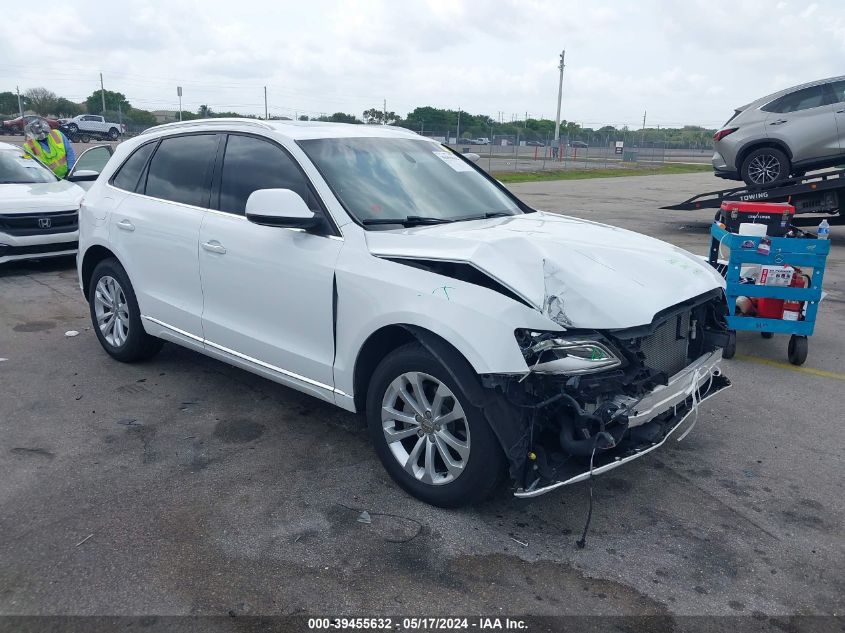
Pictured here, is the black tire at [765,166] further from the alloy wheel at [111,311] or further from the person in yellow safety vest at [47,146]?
the person in yellow safety vest at [47,146]

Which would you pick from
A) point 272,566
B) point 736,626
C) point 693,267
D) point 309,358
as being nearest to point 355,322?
point 309,358

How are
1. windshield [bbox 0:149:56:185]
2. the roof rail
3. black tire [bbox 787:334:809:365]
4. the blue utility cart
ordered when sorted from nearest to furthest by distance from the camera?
the roof rail
the blue utility cart
black tire [bbox 787:334:809:365]
windshield [bbox 0:149:56:185]

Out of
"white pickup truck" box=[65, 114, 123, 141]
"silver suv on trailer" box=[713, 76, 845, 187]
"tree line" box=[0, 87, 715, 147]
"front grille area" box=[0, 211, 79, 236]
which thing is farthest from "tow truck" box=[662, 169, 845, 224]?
"white pickup truck" box=[65, 114, 123, 141]

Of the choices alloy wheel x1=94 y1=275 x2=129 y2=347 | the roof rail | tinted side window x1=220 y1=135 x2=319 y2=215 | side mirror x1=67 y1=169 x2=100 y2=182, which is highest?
the roof rail

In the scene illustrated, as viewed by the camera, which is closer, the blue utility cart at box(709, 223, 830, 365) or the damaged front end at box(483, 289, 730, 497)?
the damaged front end at box(483, 289, 730, 497)

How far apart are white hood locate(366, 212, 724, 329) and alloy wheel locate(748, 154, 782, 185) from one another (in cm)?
1074

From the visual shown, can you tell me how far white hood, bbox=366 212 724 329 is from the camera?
3.37m

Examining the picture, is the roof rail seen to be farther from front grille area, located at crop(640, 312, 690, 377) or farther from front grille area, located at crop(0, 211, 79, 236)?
front grille area, located at crop(0, 211, 79, 236)

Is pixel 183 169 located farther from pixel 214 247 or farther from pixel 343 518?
pixel 343 518

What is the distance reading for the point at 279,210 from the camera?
3986 millimetres

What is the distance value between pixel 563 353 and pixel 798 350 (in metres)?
3.73

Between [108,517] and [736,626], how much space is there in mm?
2834

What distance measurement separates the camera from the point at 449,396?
3.50m


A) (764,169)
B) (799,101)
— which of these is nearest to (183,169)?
(764,169)
